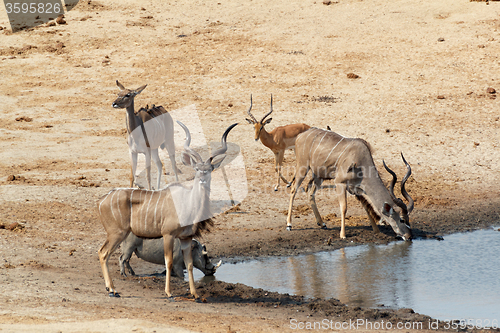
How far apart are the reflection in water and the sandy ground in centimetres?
44

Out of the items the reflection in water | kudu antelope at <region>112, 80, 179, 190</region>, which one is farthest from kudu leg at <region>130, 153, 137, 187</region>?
the reflection in water

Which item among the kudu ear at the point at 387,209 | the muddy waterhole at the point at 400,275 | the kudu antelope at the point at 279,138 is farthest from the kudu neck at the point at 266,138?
the muddy waterhole at the point at 400,275

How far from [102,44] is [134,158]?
10.1 m

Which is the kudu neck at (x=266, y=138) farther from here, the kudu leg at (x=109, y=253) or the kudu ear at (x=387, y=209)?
the kudu leg at (x=109, y=253)

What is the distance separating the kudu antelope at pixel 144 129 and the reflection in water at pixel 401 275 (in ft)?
10.9

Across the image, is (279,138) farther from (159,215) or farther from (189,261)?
(159,215)

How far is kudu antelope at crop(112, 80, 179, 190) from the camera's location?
1088cm

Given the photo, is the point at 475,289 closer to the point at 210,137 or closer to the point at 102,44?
the point at 210,137

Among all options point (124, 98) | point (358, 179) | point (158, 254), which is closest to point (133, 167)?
point (124, 98)

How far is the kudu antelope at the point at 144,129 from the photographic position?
10.9 meters

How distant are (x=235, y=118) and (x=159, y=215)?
28.0 ft

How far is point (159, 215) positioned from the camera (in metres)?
7.32

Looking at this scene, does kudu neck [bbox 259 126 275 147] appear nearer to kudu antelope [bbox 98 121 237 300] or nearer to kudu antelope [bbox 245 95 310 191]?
kudu antelope [bbox 245 95 310 191]

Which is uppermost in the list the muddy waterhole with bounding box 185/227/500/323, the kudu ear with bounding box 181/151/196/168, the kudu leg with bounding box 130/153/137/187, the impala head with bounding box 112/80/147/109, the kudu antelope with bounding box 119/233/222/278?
the impala head with bounding box 112/80/147/109
